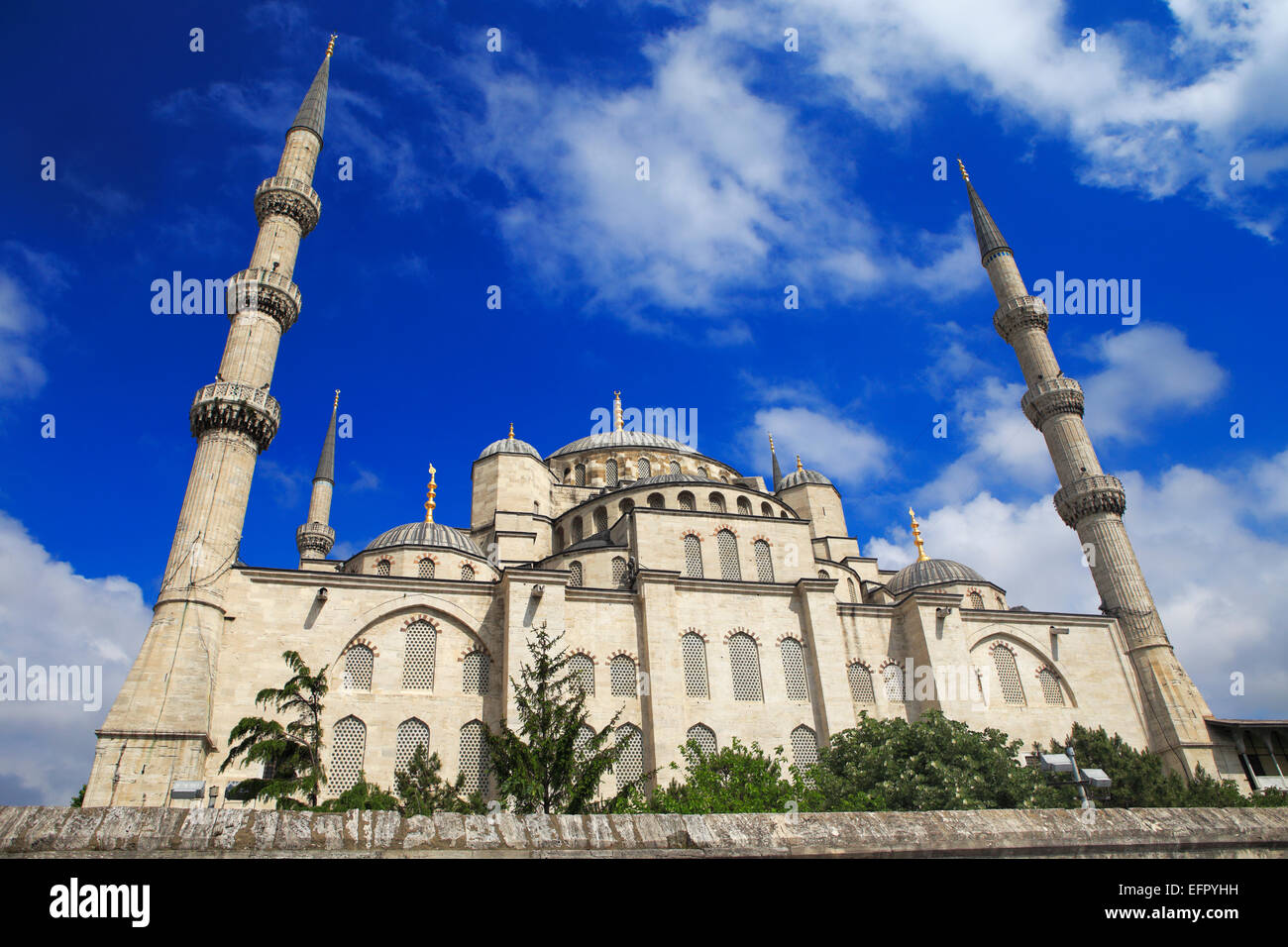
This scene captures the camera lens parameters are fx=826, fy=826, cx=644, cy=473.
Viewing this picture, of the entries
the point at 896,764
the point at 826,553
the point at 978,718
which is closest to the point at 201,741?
the point at 896,764

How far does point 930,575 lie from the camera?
30344mm

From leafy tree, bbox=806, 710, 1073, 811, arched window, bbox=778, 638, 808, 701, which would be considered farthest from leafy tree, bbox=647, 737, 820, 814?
arched window, bbox=778, 638, 808, 701

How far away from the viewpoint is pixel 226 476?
20.6 m

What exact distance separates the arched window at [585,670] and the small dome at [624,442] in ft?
51.3

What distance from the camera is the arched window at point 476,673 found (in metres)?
21.1

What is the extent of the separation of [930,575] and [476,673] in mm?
17439

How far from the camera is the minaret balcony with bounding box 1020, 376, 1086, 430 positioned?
30.2 m

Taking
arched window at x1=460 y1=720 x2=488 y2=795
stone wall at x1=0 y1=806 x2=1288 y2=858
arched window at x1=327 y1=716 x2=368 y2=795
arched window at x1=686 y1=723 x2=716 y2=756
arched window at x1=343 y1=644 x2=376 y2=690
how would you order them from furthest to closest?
arched window at x1=686 y1=723 x2=716 y2=756
arched window at x1=343 y1=644 x2=376 y2=690
arched window at x1=460 y1=720 x2=488 y2=795
arched window at x1=327 y1=716 x2=368 y2=795
stone wall at x1=0 y1=806 x2=1288 y2=858

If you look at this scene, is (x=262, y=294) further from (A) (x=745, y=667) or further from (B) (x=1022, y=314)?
(B) (x=1022, y=314)

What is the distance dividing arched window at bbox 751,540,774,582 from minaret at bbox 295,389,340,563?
672 inches

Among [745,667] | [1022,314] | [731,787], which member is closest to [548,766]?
[731,787]

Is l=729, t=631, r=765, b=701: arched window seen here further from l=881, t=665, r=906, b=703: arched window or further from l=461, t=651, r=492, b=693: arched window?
l=461, t=651, r=492, b=693: arched window

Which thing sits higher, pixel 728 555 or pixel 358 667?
pixel 728 555
